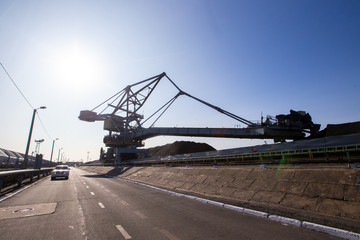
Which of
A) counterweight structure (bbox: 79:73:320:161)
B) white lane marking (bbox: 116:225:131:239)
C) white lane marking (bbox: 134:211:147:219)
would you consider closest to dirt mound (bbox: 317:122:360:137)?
counterweight structure (bbox: 79:73:320:161)

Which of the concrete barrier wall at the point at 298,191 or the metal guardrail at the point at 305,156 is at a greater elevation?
the metal guardrail at the point at 305,156

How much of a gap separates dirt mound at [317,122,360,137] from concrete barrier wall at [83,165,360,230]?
111ft

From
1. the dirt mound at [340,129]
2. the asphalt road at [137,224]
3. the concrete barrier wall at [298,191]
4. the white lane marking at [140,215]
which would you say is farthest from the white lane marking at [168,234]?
the dirt mound at [340,129]

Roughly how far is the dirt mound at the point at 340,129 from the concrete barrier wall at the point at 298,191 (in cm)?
3383

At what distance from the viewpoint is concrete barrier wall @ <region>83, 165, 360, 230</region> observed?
21.6 feet

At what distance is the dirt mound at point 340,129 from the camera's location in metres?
34.2

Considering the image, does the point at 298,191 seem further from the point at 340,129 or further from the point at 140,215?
the point at 340,129

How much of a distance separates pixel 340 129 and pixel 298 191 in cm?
3918

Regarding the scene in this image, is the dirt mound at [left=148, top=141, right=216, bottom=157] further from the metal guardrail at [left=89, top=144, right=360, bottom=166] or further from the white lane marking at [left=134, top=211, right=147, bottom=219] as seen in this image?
the white lane marking at [left=134, top=211, right=147, bottom=219]

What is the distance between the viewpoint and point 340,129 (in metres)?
37.4

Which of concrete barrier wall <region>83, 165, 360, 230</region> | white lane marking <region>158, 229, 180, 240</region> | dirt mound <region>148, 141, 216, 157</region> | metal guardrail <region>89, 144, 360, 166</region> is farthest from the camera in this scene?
dirt mound <region>148, 141, 216, 157</region>

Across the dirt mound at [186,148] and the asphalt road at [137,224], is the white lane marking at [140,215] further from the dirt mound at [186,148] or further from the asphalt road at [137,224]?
the dirt mound at [186,148]

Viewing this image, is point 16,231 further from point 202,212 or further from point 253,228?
point 253,228

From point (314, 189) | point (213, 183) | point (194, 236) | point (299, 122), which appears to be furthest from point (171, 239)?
point (299, 122)
